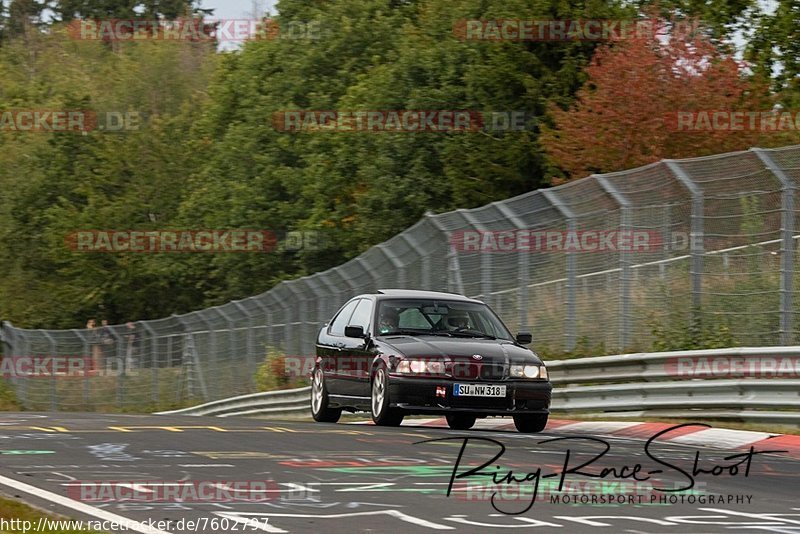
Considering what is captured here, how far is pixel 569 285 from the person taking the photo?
19.6m

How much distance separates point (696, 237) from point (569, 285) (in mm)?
2643

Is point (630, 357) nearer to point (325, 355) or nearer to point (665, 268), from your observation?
point (665, 268)

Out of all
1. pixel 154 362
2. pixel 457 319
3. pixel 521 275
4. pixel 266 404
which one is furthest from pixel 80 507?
pixel 154 362

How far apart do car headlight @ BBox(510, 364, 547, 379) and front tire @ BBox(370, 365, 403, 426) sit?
126 centimetres

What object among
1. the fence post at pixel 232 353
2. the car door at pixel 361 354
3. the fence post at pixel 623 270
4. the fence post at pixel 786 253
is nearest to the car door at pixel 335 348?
the car door at pixel 361 354

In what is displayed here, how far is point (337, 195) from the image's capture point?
5444 cm

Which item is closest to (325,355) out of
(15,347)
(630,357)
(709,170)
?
(630,357)

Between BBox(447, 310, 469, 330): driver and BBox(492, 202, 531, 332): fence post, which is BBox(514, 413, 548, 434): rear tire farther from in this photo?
BBox(492, 202, 531, 332): fence post

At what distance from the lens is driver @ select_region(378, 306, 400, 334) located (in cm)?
1670

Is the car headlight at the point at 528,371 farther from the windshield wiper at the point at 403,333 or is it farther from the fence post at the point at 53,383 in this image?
the fence post at the point at 53,383

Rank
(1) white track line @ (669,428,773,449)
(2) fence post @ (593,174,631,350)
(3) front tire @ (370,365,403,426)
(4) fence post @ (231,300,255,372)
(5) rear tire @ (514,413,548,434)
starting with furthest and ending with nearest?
(4) fence post @ (231,300,255,372), (2) fence post @ (593,174,631,350), (5) rear tire @ (514,413,548,434), (3) front tire @ (370,365,403,426), (1) white track line @ (669,428,773,449)

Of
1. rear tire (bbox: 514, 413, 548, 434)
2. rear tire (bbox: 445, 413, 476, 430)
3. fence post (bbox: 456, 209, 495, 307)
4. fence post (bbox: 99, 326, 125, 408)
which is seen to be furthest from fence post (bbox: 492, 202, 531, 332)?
fence post (bbox: 99, 326, 125, 408)

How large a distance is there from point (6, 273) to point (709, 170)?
54.8 metres

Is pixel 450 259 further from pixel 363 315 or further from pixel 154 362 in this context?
pixel 154 362
